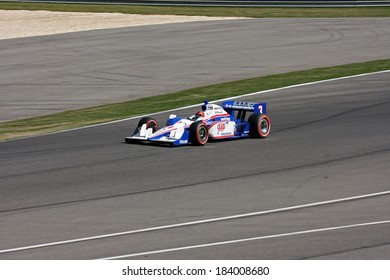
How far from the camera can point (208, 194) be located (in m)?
14.6

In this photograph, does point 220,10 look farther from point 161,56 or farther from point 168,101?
point 168,101

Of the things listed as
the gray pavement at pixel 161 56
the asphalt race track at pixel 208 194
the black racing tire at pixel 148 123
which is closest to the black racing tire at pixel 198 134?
the asphalt race track at pixel 208 194

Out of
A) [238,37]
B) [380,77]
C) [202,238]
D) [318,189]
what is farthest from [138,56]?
[202,238]

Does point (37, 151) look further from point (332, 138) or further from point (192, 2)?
point (192, 2)

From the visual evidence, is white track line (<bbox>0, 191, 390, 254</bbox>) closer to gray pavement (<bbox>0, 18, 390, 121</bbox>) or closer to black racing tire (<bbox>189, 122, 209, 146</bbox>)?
black racing tire (<bbox>189, 122, 209, 146</bbox>)

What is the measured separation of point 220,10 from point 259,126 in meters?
32.5

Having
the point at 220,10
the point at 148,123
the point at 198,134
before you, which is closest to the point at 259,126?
the point at 198,134

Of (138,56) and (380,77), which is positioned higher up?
(138,56)

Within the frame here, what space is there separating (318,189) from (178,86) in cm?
1476

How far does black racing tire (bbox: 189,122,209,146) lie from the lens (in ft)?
60.3

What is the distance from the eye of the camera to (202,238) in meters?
11.9

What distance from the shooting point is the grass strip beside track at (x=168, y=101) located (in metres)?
22.7

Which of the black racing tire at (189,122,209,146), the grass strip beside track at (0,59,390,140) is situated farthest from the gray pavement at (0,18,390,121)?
the black racing tire at (189,122,209,146)

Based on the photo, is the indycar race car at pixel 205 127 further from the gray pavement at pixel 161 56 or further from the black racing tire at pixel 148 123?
the gray pavement at pixel 161 56
